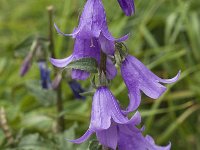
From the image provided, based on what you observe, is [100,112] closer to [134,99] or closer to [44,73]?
[134,99]

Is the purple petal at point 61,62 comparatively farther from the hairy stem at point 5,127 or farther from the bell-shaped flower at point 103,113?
the hairy stem at point 5,127

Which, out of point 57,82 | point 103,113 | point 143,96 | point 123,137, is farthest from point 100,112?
point 143,96

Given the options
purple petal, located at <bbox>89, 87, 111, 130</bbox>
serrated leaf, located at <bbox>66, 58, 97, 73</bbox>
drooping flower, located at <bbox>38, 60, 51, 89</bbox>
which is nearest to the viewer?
purple petal, located at <bbox>89, 87, 111, 130</bbox>

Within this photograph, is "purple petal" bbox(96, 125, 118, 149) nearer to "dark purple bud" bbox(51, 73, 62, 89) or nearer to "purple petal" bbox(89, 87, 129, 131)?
"purple petal" bbox(89, 87, 129, 131)

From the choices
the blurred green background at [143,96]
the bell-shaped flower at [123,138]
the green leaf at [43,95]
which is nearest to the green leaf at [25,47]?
the blurred green background at [143,96]

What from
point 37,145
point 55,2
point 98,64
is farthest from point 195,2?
point 98,64

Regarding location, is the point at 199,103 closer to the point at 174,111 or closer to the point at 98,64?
the point at 174,111

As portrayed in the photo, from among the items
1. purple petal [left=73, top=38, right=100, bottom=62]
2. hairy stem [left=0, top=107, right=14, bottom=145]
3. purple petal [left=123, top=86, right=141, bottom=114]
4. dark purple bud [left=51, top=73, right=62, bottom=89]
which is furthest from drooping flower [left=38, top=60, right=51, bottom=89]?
purple petal [left=123, top=86, right=141, bottom=114]
